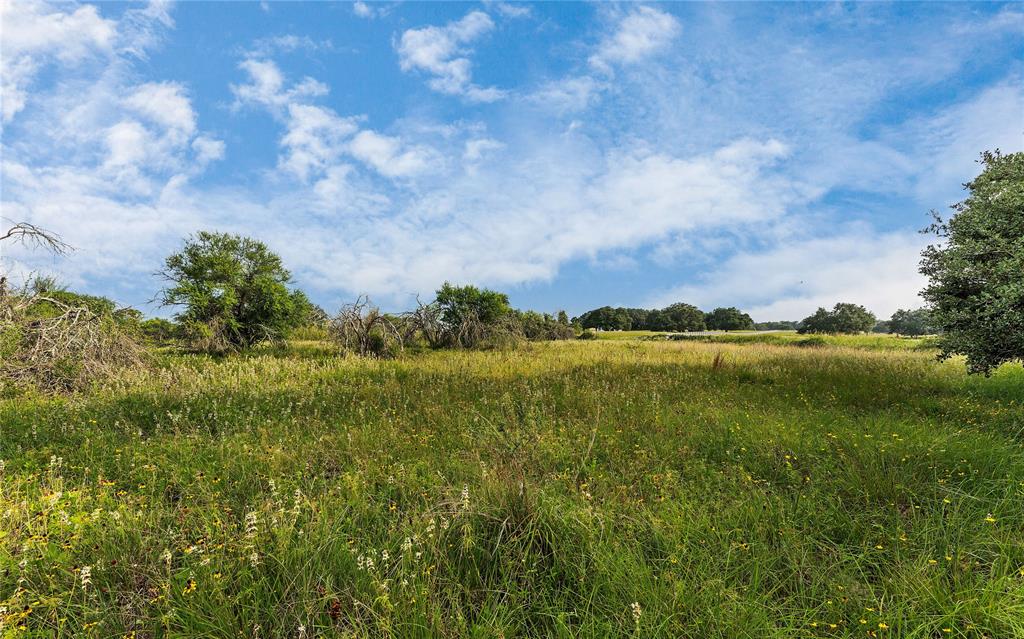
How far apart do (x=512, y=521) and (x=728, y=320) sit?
128 m

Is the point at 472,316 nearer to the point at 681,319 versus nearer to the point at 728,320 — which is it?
the point at 681,319

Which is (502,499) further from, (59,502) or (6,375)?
(6,375)

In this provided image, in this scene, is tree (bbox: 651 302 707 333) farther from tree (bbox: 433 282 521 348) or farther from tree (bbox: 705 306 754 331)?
tree (bbox: 433 282 521 348)

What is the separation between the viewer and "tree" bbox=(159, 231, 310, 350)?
1844 centimetres

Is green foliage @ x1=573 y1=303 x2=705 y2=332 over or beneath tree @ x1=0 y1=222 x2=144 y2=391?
over

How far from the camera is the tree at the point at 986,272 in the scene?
8867mm

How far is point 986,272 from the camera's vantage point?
980 centimetres

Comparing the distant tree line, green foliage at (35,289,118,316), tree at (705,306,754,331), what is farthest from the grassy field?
tree at (705,306,754,331)

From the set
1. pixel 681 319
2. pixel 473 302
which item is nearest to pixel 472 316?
pixel 473 302

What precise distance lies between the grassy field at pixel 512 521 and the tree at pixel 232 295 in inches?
410

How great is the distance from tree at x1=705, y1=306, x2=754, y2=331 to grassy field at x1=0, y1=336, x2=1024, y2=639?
119 meters

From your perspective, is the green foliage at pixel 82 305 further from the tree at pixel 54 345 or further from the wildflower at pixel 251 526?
the wildflower at pixel 251 526

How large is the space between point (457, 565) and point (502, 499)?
68cm

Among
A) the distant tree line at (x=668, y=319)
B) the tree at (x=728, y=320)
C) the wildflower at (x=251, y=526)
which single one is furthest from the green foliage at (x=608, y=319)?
the wildflower at (x=251, y=526)
